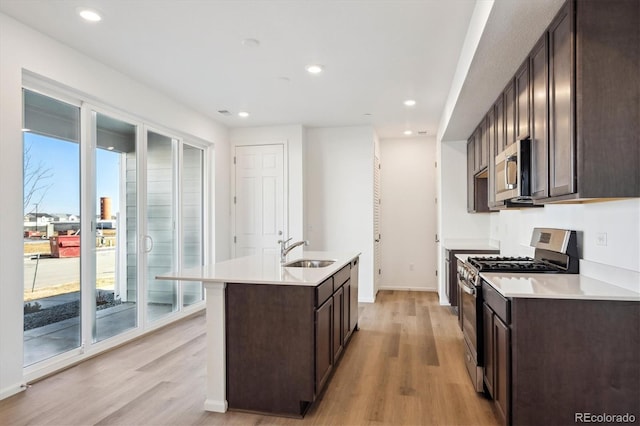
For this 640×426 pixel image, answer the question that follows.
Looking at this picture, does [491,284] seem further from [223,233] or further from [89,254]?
[223,233]

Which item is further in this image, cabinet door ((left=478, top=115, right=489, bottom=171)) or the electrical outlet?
cabinet door ((left=478, top=115, right=489, bottom=171))

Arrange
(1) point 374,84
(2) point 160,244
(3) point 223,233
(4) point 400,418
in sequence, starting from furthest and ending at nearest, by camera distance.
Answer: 1. (3) point 223,233
2. (2) point 160,244
3. (1) point 374,84
4. (4) point 400,418

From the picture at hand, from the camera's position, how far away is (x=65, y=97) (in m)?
3.50

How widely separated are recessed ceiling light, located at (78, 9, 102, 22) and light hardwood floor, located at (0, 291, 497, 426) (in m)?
2.65

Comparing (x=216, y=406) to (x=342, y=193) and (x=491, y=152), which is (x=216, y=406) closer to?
(x=491, y=152)

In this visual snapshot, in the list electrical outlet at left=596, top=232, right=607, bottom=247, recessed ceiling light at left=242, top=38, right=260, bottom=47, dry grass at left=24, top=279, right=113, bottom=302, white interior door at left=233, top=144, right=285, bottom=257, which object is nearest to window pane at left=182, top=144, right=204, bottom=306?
white interior door at left=233, top=144, right=285, bottom=257

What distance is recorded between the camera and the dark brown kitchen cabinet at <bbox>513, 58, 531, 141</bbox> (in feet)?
8.87

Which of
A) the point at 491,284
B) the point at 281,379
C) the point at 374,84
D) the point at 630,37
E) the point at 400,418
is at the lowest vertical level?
the point at 400,418

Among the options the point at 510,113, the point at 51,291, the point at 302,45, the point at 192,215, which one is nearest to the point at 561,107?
the point at 510,113

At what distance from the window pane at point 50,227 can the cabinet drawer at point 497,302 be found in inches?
132

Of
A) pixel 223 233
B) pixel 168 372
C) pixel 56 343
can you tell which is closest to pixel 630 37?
pixel 168 372

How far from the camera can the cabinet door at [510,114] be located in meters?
3.07

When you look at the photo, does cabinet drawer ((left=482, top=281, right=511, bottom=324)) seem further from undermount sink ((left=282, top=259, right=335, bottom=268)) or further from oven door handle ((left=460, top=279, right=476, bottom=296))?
undermount sink ((left=282, top=259, right=335, bottom=268))

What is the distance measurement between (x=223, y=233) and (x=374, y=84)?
3166 millimetres
